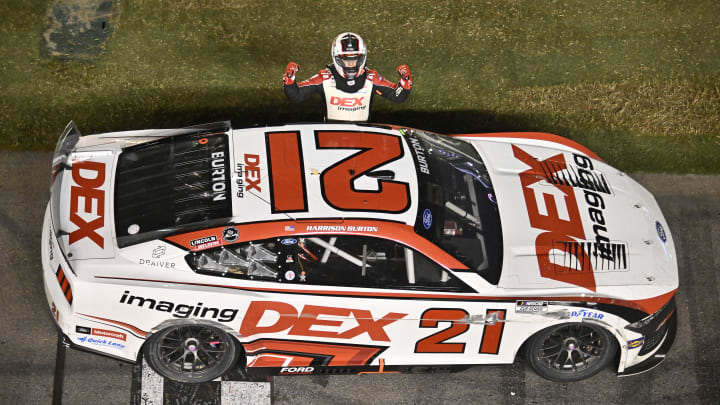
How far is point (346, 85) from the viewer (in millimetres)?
6816

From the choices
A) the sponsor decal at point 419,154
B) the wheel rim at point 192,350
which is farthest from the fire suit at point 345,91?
the wheel rim at point 192,350

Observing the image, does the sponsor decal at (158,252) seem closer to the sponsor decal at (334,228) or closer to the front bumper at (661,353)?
the sponsor decal at (334,228)

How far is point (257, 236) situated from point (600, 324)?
2.68 m

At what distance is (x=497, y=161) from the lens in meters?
6.57

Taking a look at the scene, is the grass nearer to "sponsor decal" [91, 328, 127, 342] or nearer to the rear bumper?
the rear bumper

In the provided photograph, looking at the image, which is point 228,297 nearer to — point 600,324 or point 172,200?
point 172,200

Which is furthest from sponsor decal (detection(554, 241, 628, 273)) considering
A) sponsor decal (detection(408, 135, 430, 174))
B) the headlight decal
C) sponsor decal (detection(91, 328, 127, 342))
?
the headlight decal

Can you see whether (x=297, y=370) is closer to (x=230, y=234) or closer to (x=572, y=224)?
(x=230, y=234)

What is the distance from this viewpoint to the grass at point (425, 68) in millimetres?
8195

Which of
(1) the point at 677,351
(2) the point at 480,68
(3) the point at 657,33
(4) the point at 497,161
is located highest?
(3) the point at 657,33

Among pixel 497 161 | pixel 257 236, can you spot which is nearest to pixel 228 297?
pixel 257 236

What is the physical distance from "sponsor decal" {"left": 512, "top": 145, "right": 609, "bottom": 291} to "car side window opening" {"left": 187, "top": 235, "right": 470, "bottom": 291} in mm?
952

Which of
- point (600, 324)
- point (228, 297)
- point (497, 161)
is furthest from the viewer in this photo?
point (497, 161)

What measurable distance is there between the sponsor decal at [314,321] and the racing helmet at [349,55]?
7.47ft
